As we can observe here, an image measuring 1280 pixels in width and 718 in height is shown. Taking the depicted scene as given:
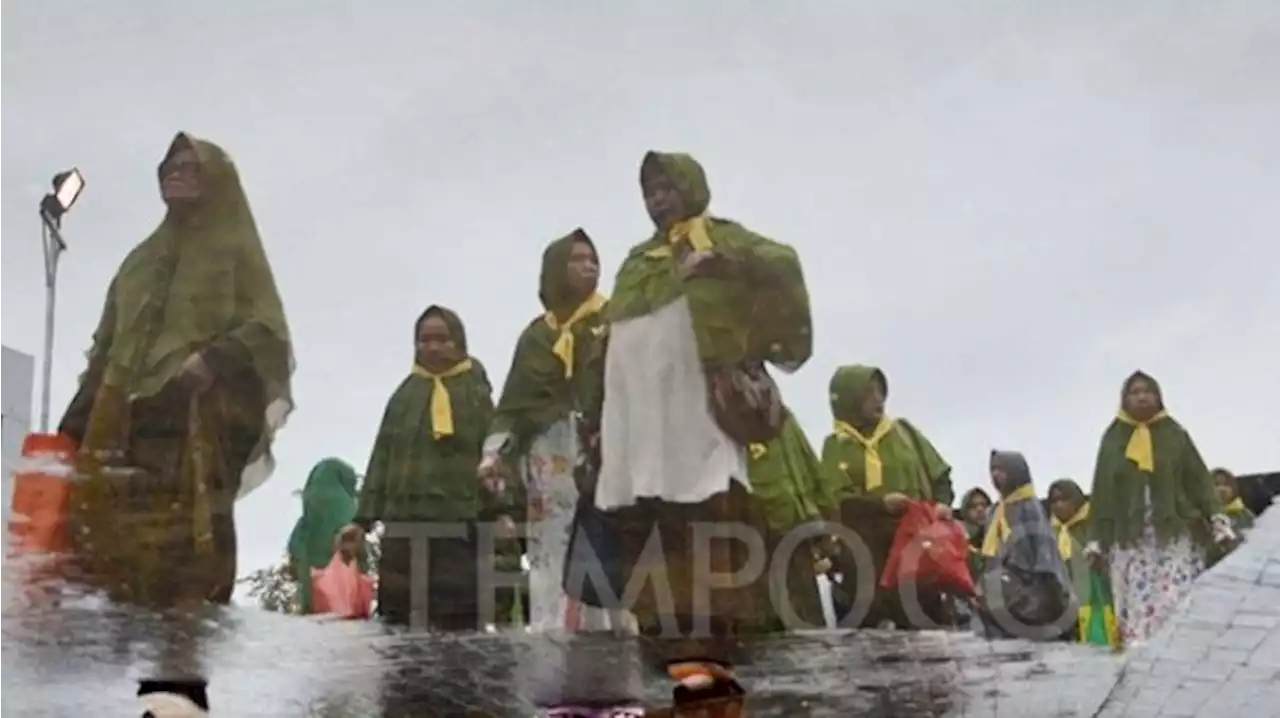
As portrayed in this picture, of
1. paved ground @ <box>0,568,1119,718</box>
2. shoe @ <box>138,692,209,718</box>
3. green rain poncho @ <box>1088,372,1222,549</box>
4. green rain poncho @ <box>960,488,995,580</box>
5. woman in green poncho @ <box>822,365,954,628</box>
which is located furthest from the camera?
green rain poncho @ <box>1088,372,1222,549</box>

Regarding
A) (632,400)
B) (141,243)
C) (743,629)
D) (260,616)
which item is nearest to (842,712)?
(743,629)

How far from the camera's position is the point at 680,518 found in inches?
→ 196

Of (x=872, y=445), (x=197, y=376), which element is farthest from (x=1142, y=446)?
(x=197, y=376)

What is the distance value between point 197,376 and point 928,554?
209cm

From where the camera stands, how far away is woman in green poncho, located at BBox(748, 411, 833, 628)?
4.99 meters

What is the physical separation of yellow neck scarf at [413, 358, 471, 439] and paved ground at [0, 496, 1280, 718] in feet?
1.88

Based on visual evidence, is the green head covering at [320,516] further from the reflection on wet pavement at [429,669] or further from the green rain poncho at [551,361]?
the green rain poncho at [551,361]

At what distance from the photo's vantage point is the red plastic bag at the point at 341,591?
4824mm

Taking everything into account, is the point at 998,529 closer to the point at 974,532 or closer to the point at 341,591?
the point at 974,532

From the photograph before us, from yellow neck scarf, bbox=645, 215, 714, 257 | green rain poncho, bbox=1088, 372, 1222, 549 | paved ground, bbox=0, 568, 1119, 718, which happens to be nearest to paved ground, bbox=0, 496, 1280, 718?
paved ground, bbox=0, 568, 1119, 718

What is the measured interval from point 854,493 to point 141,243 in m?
2.11

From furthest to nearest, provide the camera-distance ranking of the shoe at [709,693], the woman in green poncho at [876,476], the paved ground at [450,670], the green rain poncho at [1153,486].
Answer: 1. the green rain poncho at [1153,486]
2. the woman in green poncho at [876,476]
3. the shoe at [709,693]
4. the paved ground at [450,670]

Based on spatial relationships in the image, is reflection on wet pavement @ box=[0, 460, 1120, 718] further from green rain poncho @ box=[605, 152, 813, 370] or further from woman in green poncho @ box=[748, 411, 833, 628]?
green rain poncho @ box=[605, 152, 813, 370]

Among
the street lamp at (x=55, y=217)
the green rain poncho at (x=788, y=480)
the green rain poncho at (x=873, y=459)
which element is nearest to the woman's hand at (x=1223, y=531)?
the green rain poncho at (x=873, y=459)
